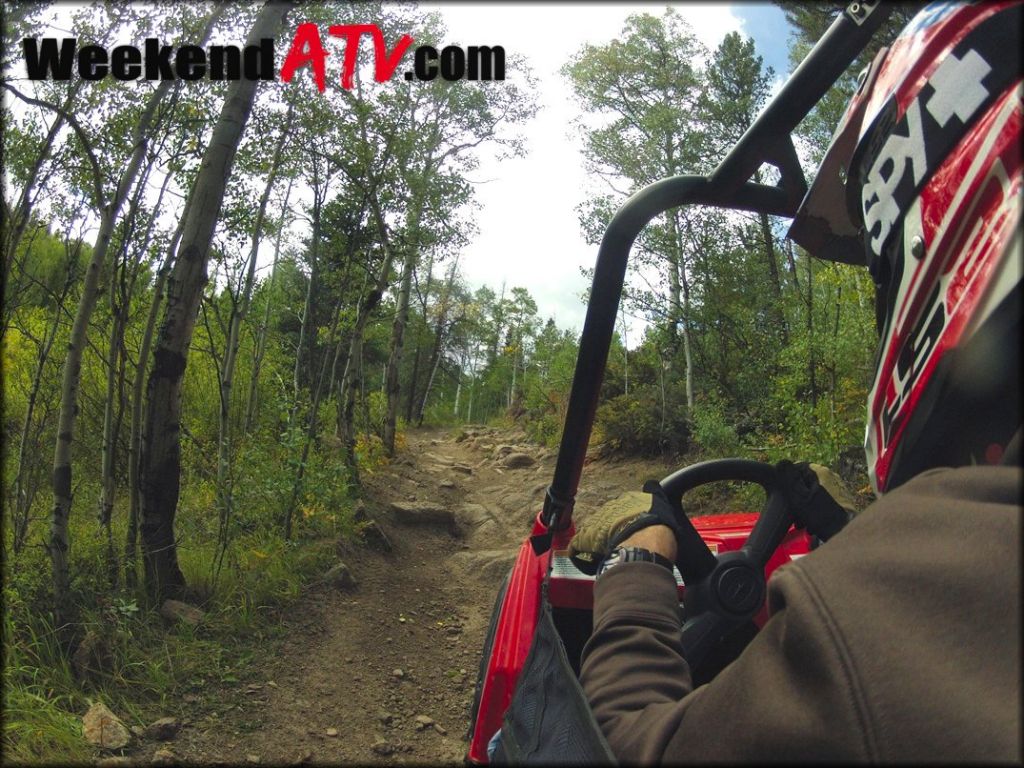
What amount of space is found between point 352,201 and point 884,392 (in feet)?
22.8

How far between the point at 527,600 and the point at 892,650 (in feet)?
3.63

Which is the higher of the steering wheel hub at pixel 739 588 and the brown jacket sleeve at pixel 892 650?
the brown jacket sleeve at pixel 892 650

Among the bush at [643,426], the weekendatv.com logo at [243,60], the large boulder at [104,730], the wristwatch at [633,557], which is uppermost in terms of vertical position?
the weekendatv.com logo at [243,60]

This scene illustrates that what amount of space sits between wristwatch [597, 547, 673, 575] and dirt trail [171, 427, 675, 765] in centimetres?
270

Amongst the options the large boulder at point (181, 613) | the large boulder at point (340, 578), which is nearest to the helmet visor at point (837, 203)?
the large boulder at point (181, 613)

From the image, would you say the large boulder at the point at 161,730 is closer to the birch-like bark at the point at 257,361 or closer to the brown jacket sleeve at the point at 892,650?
the brown jacket sleeve at the point at 892,650

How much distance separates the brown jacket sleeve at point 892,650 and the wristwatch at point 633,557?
15.1 inches

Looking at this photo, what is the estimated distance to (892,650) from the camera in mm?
548

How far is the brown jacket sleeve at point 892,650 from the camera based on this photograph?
1.62 feet

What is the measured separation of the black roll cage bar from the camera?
1309 mm

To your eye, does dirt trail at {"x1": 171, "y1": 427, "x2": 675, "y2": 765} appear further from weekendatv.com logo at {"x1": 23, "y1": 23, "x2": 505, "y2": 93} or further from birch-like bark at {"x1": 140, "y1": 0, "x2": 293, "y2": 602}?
weekendatv.com logo at {"x1": 23, "y1": 23, "x2": 505, "y2": 93}

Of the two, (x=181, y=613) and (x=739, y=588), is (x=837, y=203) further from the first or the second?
(x=181, y=613)

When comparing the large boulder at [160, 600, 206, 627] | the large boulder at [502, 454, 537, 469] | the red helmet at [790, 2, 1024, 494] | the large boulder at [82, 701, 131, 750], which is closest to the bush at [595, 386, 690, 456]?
the large boulder at [502, 454, 537, 469]

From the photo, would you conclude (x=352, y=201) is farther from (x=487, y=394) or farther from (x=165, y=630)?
(x=487, y=394)
